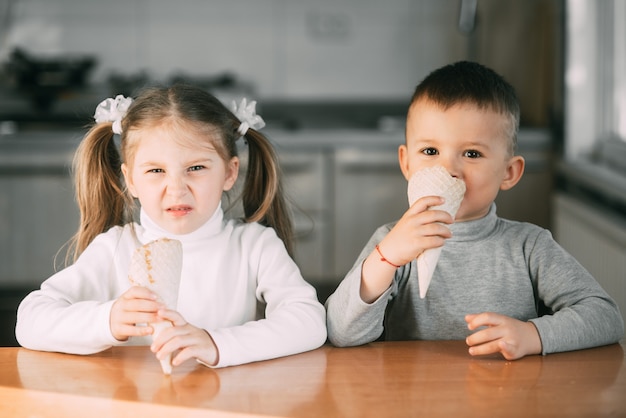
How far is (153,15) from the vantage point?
441 cm

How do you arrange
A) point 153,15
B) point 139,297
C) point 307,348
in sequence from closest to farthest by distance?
point 139,297 < point 307,348 < point 153,15

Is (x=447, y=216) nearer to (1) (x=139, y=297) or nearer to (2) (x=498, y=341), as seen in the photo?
(2) (x=498, y=341)

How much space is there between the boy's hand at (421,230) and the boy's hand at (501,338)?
0.11 metres

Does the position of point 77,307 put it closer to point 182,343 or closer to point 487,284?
point 182,343

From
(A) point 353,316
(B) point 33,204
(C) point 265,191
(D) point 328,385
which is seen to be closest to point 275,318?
(A) point 353,316

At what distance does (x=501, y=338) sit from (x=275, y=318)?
305 millimetres

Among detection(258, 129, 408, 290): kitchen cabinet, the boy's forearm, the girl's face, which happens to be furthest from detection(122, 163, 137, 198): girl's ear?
detection(258, 129, 408, 290): kitchen cabinet

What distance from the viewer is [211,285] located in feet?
4.37

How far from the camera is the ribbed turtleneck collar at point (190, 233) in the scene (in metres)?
1.30

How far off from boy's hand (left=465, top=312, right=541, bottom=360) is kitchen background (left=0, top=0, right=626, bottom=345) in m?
1.95

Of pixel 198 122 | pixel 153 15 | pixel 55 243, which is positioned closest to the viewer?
pixel 198 122

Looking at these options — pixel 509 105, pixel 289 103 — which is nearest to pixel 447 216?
pixel 509 105

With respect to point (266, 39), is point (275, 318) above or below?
below

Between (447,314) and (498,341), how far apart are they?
24 cm
